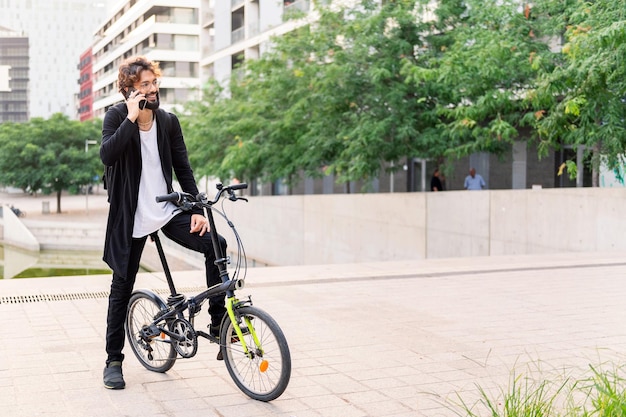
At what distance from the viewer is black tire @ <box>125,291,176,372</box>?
16.9 ft

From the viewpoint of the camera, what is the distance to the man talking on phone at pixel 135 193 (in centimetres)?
472

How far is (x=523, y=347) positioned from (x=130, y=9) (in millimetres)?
85869

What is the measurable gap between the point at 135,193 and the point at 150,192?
93 millimetres

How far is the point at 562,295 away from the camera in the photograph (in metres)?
8.70

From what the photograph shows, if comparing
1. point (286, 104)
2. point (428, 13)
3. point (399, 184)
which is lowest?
point (399, 184)

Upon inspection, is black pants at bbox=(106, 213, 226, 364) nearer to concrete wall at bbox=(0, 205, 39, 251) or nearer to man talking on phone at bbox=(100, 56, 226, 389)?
man talking on phone at bbox=(100, 56, 226, 389)

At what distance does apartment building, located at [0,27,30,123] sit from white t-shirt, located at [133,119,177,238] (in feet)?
517

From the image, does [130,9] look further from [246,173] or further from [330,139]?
[330,139]

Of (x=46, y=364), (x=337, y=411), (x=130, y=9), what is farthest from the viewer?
(x=130, y=9)

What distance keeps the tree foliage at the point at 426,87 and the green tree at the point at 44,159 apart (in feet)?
110

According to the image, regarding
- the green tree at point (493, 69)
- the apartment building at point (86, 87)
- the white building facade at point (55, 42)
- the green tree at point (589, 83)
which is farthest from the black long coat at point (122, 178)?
the white building facade at point (55, 42)

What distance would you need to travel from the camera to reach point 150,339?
5.21 metres

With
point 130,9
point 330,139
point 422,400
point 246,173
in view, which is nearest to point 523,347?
point 422,400

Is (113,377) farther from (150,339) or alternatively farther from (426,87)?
(426,87)
